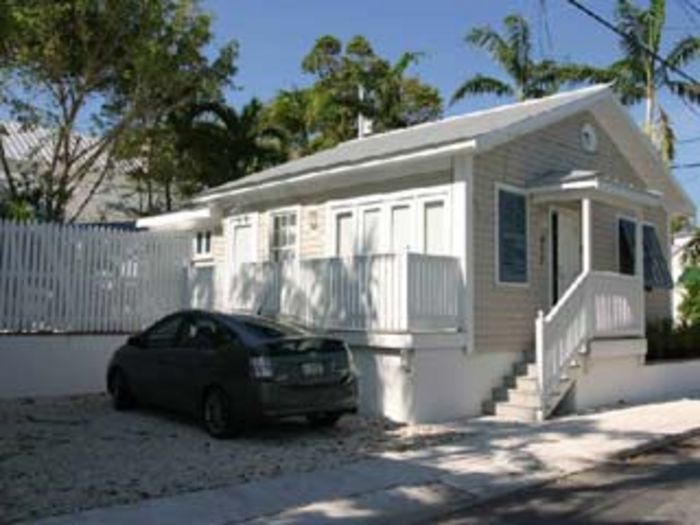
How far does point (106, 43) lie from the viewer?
26.0 m

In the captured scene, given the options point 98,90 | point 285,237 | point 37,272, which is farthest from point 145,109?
point 37,272

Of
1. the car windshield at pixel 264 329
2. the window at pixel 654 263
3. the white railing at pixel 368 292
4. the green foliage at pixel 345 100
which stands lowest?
the car windshield at pixel 264 329

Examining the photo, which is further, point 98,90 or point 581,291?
point 98,90

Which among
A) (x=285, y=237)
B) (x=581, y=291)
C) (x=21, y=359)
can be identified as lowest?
(x=21, y=359)

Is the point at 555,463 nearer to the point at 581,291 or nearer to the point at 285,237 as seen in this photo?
the point at 581,291

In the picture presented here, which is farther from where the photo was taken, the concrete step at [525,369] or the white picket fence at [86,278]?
the white picket fence at [86,278]

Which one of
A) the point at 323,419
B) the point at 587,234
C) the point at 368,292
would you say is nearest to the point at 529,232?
the point at 587,234

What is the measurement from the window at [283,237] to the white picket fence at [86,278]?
5.77ft

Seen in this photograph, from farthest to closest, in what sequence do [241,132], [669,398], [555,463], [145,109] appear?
[241,132]
[145,109]
[669,398]
[555,463]

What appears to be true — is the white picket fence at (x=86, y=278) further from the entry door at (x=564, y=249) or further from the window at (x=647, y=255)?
the window at (x=647, y=255)

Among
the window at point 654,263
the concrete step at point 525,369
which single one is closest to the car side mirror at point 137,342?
the concrete step at point 525,369

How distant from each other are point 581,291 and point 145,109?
652 inches

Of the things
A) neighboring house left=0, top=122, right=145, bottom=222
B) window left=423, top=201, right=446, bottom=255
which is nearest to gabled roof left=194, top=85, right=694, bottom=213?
window left=423, top=201, right=446, bottom=255

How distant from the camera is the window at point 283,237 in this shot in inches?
734
